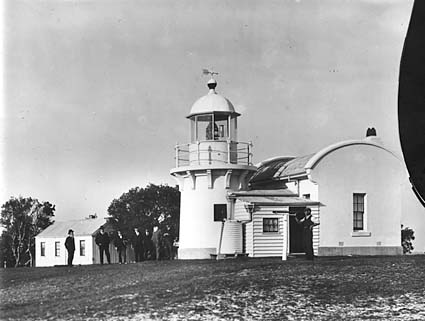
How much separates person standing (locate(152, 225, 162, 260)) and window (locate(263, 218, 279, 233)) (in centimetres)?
264

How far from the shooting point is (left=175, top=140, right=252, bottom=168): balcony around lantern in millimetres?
15875

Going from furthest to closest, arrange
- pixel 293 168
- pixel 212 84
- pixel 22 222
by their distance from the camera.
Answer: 1. pixel 293 168
2. pixel 212 84
3. pixel 22 222

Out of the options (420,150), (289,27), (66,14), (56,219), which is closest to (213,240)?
(56,219)

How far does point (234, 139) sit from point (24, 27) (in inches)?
279

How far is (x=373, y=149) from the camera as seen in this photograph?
17.6 metres

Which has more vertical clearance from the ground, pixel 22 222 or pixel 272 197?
pixel 272 197

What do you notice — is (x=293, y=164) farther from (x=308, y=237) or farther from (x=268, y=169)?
(x=308, y=237)

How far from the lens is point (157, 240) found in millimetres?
14492

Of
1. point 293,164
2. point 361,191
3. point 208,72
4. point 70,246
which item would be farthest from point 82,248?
point 361,191

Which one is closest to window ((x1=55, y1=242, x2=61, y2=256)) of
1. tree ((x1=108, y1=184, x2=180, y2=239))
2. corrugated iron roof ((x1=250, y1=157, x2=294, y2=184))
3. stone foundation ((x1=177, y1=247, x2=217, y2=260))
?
tree ((x1=108, y1=184, x2=180, y2=239))

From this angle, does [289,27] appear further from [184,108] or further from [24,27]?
[24,27]

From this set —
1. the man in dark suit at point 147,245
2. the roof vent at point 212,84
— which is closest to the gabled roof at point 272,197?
the man in dark suit at point 147,245

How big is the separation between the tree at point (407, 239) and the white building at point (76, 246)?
7225mm

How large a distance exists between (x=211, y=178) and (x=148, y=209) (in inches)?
112
